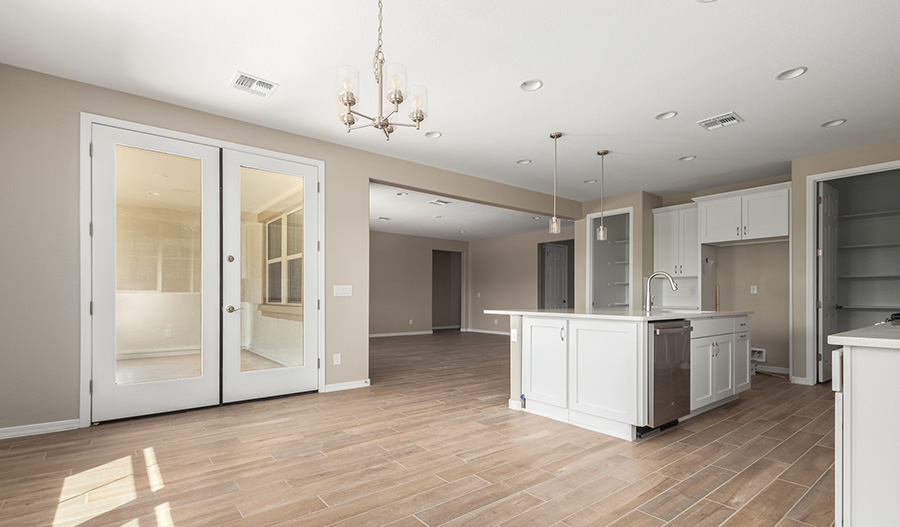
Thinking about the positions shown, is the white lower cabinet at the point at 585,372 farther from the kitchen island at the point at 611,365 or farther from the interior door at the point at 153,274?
the interior door at the point at 153,274

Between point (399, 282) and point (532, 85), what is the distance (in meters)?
8.27

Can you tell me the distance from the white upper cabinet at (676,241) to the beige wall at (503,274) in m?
3.33

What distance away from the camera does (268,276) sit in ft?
14.0

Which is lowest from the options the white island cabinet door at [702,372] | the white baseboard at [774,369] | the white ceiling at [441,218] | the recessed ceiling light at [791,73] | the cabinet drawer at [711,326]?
the white baseboard at [774,369]

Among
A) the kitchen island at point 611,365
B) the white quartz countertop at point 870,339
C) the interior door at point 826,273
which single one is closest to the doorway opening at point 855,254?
the interior door at point 826,273

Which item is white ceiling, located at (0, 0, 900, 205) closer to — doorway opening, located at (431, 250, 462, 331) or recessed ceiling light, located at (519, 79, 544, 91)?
recessed ceiling light, located at (519, 79, 544, 91)

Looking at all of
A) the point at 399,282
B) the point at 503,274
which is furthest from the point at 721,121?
the point at 399,282

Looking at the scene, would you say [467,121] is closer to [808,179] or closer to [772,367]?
[808,179]

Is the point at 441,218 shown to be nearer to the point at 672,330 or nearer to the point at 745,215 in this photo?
the point at 745,215

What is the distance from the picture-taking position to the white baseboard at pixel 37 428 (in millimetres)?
3064

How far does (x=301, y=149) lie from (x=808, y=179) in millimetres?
5641

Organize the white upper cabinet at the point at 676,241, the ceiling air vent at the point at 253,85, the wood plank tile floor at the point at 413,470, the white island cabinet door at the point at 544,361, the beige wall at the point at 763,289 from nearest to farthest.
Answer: the wood plank tile floor at the point at 413,470
the ceiling air vent at the point at 253,85
the white island cabinet door at the point at 544,361
the beige wall at the point at 763,289
the white upper cabinet at the point at 676,241

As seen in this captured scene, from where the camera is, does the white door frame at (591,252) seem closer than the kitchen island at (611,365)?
No

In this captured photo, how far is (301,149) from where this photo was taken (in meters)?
4.54
